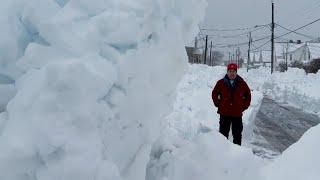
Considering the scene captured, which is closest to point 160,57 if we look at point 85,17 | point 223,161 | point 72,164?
point 85,17

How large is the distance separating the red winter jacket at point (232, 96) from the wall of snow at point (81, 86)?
11.1ft

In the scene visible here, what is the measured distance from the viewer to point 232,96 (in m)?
6.96

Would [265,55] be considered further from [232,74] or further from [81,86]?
[81,86]

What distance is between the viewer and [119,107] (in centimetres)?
303

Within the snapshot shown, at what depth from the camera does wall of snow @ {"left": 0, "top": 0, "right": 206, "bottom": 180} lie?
272 centimetres

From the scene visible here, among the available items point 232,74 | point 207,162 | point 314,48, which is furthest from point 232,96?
point 314,48

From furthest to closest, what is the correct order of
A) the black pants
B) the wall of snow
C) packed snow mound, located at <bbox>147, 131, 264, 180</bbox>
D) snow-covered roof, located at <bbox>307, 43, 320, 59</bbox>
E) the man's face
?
snow-covered roof, located at <bbox>307, 43, 320, 59</bbox> → the black pants → the man's face → packed snow mound, located at <bbox>147, 131, 264, 180</bbox> → the wall of snow

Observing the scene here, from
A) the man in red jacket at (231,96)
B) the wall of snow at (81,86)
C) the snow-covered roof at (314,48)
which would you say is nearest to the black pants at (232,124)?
the man in red jacket at (231,96)

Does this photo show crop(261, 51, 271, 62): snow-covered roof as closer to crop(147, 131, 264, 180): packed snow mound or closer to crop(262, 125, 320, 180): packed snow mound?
crop(262, 125, 320, 180): packed snow mound

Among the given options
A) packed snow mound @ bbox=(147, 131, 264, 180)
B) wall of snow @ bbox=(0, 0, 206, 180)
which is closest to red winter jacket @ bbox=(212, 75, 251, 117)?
packed snow mound @ bbox=(147, 131, 264, 180)

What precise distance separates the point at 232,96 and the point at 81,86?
4419 millimetres

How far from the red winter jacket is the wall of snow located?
3.39 m

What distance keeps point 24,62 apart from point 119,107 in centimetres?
69

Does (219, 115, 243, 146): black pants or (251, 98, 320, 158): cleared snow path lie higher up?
(219, 115, 243, 146): black pants
